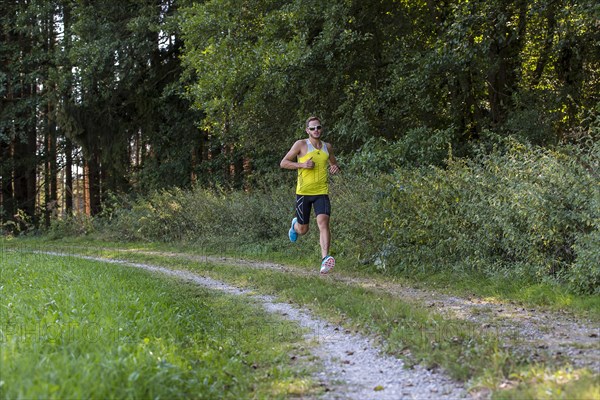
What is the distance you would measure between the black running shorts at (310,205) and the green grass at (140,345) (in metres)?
2.33

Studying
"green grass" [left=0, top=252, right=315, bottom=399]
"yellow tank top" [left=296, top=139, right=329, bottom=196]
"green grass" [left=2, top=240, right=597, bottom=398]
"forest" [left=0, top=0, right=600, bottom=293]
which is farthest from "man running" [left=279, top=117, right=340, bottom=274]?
"green grass" [left=0, top=252, right=315, bottom=399]

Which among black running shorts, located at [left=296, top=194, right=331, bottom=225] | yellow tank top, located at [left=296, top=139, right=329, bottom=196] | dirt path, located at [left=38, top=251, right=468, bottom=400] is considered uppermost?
yellow tank top, located at [left=296, top=139, right=329, bottom=196]

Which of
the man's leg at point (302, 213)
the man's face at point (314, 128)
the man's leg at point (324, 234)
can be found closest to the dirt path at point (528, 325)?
the man's leg at point (324, 234)

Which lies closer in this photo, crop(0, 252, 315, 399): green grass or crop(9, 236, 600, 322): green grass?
crop(0, 252, 315, 399): green grass

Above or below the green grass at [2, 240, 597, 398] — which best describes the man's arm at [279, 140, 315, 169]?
above

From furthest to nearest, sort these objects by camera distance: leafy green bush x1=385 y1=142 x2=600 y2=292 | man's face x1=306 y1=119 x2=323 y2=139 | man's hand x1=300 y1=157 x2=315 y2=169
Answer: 1. man's hand x1=300 y1=157 x2=315 y2=169
2. man's face x1=306 y1=119 x2=323 y2=139
3. leafy green bush x1=385 y1=142 x2=600 y2=292

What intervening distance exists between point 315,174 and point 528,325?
15.5ft

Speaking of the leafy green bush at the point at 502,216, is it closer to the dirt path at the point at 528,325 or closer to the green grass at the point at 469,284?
the green grass at the point at 469,284

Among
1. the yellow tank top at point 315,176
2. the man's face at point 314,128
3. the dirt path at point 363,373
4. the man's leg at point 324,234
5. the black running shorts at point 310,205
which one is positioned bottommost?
the dirt path at point 363,373

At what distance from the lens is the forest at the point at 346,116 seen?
30.5 feet

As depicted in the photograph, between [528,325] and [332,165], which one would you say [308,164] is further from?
[528,325]

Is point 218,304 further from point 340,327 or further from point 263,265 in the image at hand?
point 263,265

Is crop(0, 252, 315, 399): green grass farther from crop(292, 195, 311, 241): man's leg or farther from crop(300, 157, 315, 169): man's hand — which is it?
crop(300, 157, 315, 169): man's hand

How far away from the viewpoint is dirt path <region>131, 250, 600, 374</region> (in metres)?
4.71
